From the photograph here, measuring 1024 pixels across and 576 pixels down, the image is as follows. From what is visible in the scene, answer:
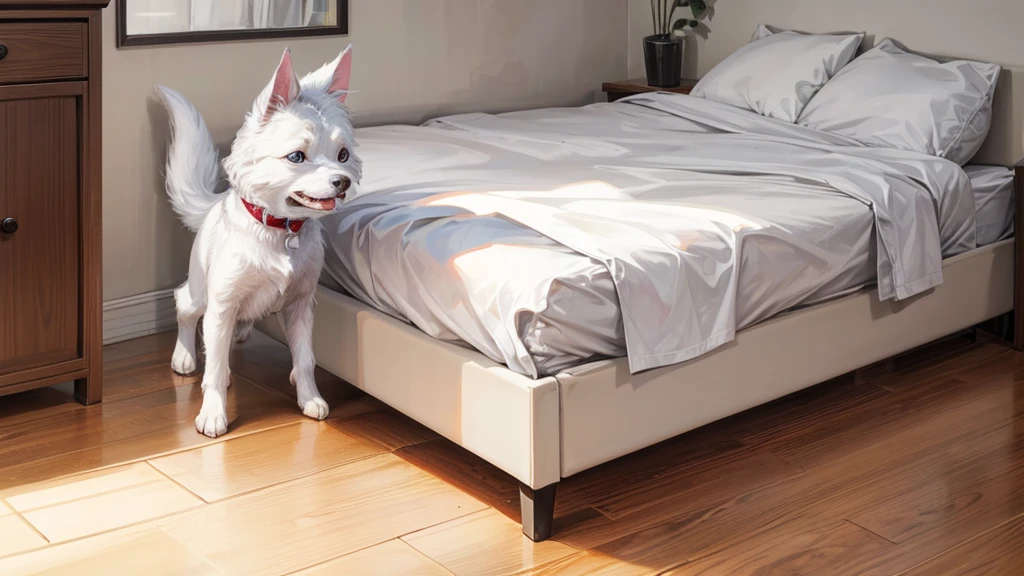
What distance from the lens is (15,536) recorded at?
1.95m

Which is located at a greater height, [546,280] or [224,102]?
[224,102]

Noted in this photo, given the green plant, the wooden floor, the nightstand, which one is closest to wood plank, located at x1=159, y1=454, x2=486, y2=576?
the wooden floor

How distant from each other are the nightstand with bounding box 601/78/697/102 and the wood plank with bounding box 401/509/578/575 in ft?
7.70

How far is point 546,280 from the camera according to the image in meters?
1.93

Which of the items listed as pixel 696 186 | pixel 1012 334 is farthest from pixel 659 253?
pixel 1012 334

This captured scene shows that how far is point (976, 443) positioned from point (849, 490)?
0.44 m

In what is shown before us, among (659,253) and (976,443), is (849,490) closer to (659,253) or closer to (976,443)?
(976,443)

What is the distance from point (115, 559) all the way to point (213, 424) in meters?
0.54

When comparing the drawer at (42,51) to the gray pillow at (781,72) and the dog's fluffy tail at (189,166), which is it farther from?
the gray pillow at (781,72)

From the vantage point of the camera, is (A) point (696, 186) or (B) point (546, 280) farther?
(A) point (696, 186)

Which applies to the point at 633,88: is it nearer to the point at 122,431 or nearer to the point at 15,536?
the point at 122,431

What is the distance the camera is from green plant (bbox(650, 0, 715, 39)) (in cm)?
403

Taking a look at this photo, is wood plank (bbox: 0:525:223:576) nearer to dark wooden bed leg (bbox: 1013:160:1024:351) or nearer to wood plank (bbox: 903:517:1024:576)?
wood plank (bbox: 903:517:1024:576)

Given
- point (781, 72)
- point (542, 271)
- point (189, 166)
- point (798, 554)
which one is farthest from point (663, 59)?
point (798, 554)
